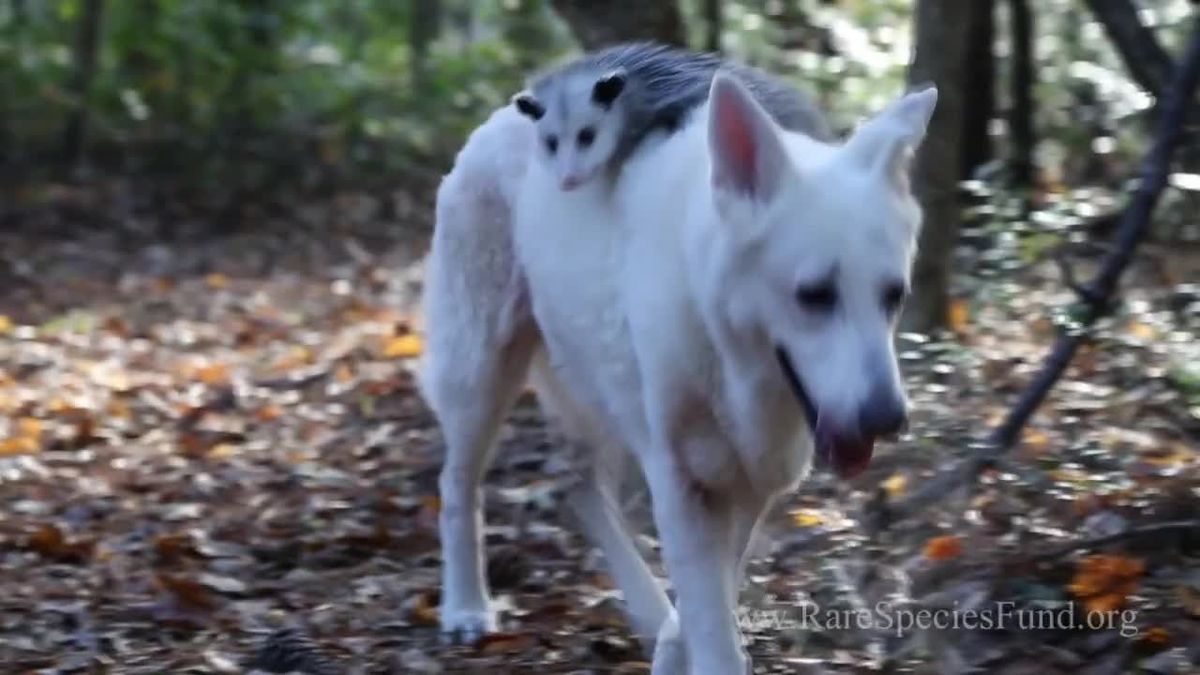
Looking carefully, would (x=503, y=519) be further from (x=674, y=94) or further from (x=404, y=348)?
(x=404, y=348)

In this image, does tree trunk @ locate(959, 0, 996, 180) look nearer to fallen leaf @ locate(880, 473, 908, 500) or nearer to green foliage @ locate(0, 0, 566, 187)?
fallen leaf @ locate(880, 473, 908, 500)

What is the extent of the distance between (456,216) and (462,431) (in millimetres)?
683

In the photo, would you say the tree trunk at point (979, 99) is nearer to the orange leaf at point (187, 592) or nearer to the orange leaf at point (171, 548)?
the orange leaf at point (171, 548)

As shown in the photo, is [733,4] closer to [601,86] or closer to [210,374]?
[210,374]

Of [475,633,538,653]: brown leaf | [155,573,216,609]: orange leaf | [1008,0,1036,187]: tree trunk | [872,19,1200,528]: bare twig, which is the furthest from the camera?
[1008,0,1036,187]: tree trunk

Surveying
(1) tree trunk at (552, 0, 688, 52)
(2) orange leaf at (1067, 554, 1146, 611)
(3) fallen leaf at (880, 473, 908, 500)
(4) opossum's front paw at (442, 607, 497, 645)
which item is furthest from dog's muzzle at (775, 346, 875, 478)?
(1) tree trunk at (552, 0, 688, 52)

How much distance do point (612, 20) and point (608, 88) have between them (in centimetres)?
250

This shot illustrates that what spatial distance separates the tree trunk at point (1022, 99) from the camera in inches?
421

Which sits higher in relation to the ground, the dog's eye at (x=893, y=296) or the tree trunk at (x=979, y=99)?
the tree trunk at (x=979, y=99)

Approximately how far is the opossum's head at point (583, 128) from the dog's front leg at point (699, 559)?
804 mm

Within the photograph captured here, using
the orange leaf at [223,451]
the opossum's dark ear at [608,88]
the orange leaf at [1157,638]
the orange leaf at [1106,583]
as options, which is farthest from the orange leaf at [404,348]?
the orange leaf at [1157,638]

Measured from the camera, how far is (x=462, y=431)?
5.62 meters

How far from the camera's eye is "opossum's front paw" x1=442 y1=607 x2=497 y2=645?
5.30 metres

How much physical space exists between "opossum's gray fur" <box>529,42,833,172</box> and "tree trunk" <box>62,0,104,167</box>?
34.8ft
